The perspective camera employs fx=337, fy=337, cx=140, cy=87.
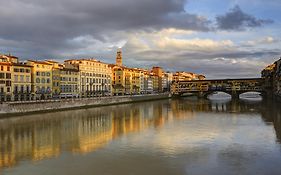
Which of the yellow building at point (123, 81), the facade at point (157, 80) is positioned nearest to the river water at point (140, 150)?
the yellow building at point (123, 81)

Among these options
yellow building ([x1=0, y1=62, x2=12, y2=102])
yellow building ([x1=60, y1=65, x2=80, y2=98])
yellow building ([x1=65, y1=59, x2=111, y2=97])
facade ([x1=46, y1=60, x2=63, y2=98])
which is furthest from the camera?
yellow building ([x1=65, y1=59, x2=111, y2=97])

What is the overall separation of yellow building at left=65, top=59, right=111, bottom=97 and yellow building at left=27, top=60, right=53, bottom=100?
11129 millimetres

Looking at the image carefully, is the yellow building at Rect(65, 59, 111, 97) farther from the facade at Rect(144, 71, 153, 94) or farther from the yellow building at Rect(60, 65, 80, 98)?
the facade at Rect(144, 71, 153, 94)

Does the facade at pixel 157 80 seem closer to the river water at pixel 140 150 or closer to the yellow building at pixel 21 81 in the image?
the yellow building at pixel 21 81

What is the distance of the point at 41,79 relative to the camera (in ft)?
198

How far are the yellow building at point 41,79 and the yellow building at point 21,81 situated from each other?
1.15 meters

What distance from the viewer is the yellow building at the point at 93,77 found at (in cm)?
7388

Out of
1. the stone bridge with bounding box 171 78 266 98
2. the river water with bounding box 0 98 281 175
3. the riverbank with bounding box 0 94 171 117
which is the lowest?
the river water with bounding box 0 98 281 175

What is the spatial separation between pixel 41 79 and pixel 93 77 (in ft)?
64.7

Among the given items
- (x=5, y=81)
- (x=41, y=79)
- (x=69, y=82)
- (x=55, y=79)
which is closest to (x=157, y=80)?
(x=69, y=82)

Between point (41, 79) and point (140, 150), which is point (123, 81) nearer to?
point (41, 79)

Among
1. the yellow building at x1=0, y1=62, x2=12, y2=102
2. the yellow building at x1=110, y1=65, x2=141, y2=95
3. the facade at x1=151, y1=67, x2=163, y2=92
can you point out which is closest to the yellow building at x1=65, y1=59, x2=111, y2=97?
the yellow building at x1=110, y1=65, x2=141, y2=95

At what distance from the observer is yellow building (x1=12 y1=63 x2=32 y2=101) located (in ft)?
176

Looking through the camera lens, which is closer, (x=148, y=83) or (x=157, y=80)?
(x=148, y=83)
